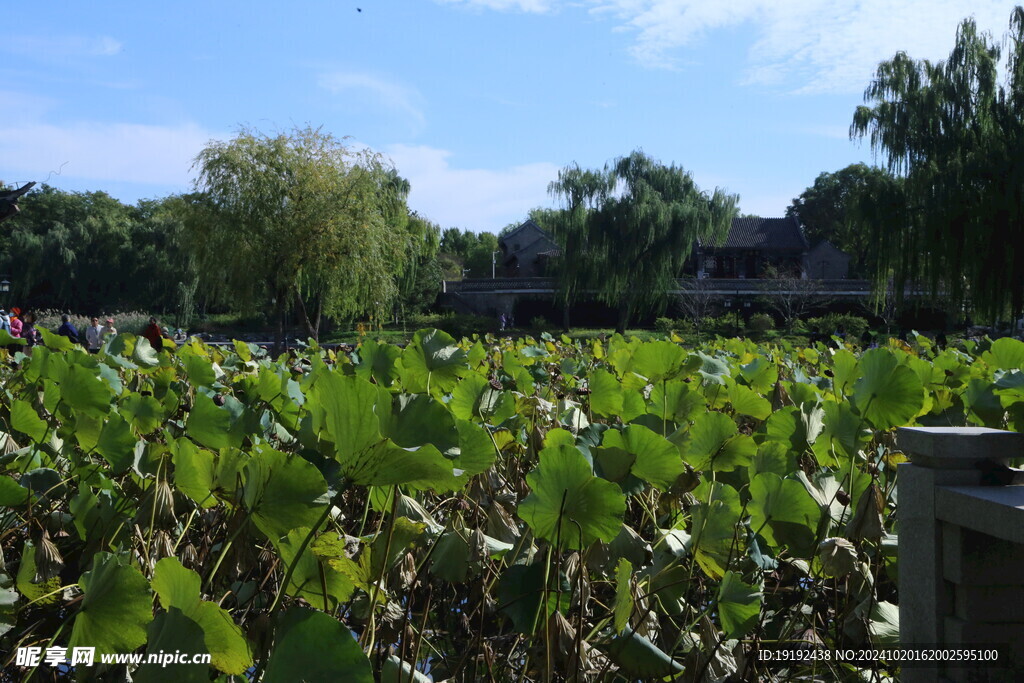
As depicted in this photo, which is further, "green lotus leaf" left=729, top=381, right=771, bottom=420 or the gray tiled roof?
the gray tiled roof

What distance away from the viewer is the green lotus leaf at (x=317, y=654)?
761mm

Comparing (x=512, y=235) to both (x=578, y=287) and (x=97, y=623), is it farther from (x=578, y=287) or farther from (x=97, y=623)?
(x=97, y=623)

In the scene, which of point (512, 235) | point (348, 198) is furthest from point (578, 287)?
point (512, 235)

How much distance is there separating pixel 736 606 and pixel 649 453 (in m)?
0.31

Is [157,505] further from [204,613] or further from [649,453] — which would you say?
[649,453]

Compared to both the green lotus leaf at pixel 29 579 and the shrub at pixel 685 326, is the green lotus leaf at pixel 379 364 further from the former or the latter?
the shrub at pixel 685 326

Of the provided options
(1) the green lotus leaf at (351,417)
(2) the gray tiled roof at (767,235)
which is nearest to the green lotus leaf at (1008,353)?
(1) the green lotus leaf at (351,417)

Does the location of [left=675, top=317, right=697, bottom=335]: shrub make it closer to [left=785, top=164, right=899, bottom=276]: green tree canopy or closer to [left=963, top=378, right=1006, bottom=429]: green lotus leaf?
[left=785, top=164, right=899, bottom=276]: green tree canopy

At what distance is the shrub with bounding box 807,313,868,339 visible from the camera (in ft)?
95.5

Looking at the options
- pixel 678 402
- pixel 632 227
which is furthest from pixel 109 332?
pixel 632 227

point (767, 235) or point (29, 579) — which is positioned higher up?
point (767, 235)

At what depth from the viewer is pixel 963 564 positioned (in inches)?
44.3

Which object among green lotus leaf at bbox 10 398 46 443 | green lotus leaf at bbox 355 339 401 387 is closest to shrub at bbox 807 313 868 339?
green lotus leaf at bbox 355 339 401 387

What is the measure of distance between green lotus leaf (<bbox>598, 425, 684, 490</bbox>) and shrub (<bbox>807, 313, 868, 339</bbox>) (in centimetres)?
2915
